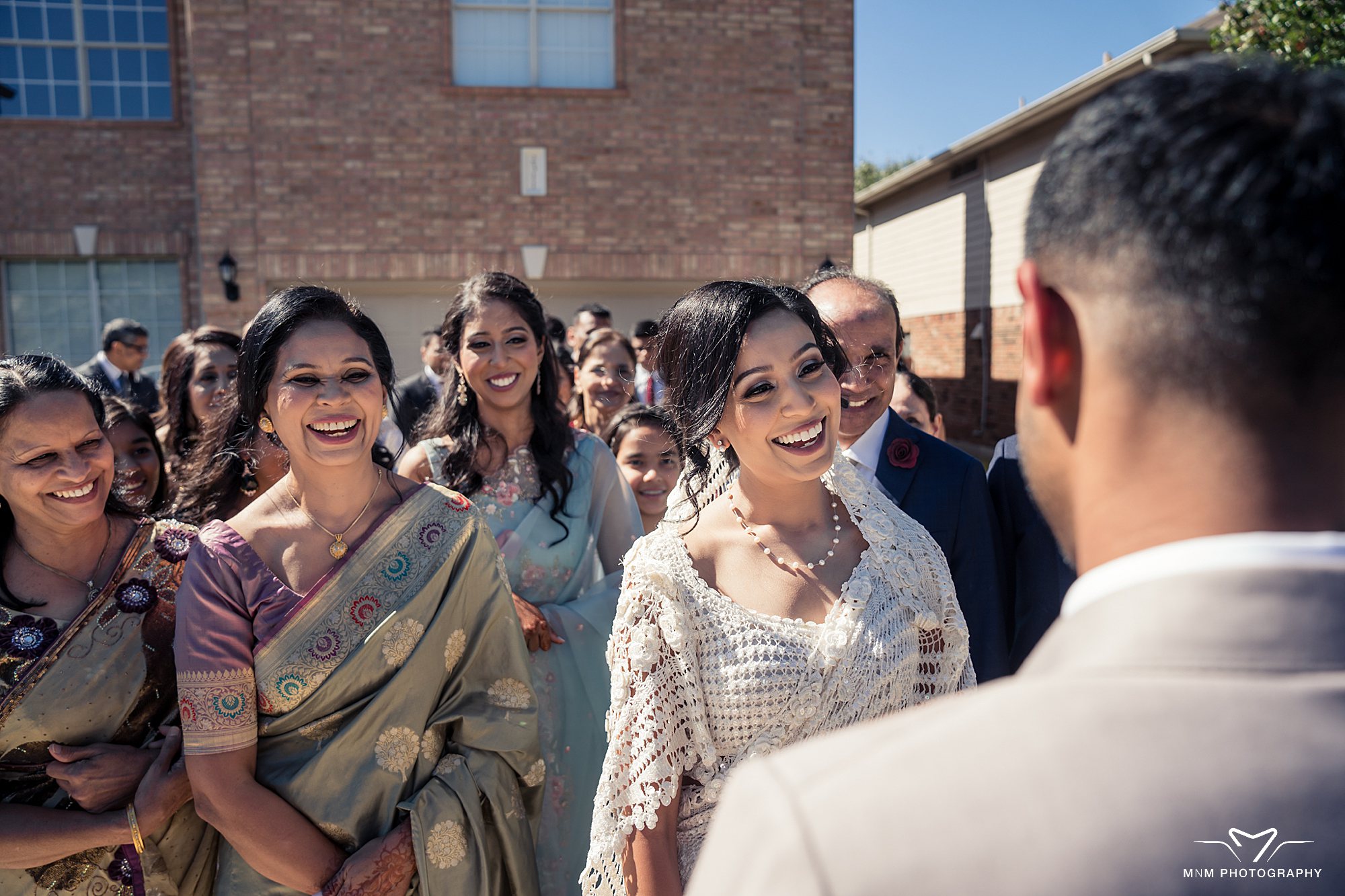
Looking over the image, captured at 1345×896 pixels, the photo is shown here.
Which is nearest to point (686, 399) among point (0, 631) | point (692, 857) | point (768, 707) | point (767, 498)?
point (767, 498)

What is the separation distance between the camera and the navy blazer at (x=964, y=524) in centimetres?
254

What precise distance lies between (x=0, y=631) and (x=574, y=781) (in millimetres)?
1686

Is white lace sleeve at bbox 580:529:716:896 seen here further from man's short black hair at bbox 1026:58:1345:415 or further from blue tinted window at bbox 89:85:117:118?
blue tinted window at bbox 89:85:117:118

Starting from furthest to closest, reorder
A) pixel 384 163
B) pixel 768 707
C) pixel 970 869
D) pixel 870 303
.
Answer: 1. pixel 384 163
2. pixel 870 303
3. pixel 768 707
4. pixel 970 869

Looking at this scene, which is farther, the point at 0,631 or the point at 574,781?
the point at 574,781

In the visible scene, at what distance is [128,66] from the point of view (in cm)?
1201

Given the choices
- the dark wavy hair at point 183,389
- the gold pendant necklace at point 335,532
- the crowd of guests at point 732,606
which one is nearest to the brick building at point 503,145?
the dark wavy hair at point 183,389

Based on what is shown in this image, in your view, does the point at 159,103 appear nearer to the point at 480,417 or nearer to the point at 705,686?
the point at 480,417

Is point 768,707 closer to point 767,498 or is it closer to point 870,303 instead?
point 767,498

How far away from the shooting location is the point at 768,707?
1.87 metres

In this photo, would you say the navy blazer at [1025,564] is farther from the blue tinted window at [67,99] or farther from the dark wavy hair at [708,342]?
the blue tinted window at [67,99]

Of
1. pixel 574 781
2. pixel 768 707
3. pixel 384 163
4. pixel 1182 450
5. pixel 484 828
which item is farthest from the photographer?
pixel 384 163

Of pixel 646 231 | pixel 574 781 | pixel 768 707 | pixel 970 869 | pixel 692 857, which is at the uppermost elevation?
pixel 646 231

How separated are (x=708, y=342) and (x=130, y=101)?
12.7m
